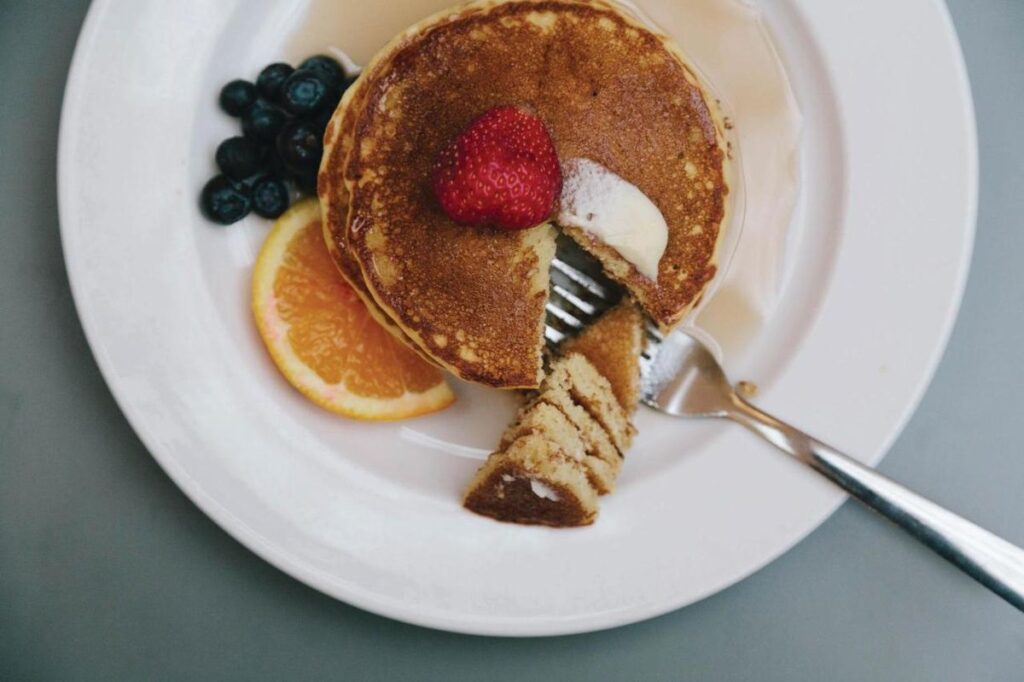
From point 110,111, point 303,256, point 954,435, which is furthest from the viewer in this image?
point 954,435

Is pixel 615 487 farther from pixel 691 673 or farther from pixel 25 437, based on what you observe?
pixel 25 437

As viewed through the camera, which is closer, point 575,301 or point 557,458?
point 557,458

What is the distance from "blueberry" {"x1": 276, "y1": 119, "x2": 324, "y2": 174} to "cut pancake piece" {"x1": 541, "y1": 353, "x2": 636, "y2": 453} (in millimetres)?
635

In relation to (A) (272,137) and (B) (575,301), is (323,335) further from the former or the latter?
(B) (575,301)

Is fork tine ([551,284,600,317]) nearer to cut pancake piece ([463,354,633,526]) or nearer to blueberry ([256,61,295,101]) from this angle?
cut pancake piece ([463,354,633,526])

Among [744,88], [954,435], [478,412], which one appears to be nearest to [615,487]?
[478,412]

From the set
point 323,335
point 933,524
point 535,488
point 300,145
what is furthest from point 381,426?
point 933,524

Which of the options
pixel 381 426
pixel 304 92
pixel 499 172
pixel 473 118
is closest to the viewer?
pixel 499 172

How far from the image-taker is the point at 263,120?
153 cm

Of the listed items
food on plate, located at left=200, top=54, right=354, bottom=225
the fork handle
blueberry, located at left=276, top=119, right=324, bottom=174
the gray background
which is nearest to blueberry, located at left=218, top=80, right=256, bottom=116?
food on plate, located at left=200, top=54, right=354, bottom=225

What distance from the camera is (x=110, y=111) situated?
1.43 metres

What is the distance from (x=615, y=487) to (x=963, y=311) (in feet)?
2.87

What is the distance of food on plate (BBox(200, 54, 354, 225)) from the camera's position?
1502mm

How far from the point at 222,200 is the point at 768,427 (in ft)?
3.89
